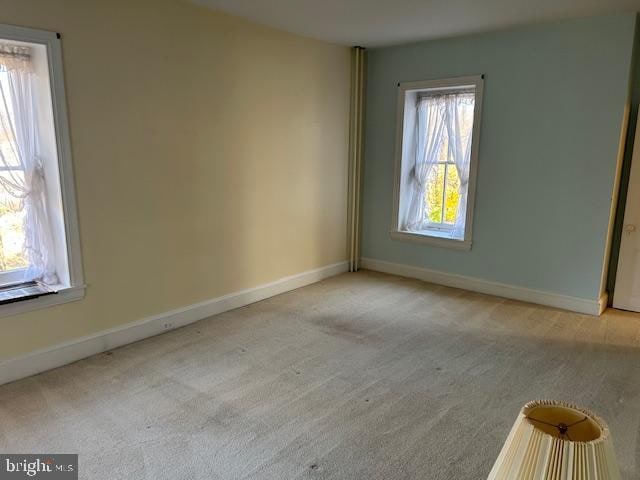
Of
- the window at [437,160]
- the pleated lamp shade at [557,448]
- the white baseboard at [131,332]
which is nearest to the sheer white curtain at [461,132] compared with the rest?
the window at [437,160]

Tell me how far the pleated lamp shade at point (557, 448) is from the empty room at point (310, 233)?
53.6 inches

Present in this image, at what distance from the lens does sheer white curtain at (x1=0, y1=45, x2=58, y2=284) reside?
2.75 metres

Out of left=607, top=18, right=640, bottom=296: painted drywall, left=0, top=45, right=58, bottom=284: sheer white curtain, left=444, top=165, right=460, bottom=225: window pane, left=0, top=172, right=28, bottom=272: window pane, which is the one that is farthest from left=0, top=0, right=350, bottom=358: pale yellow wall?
left=607, top=18, right=640, bottom=296: painted drywall

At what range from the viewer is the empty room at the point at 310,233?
7.95 ft

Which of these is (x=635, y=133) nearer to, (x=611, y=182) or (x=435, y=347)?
(x=611, y=182)

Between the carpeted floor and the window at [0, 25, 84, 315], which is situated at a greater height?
the window at [0, 25, 84, 315]

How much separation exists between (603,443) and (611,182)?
370cm

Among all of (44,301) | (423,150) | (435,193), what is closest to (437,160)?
(423,150)

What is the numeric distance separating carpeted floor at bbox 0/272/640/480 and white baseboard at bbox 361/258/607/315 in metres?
0.14

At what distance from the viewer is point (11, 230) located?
2924 millimetres

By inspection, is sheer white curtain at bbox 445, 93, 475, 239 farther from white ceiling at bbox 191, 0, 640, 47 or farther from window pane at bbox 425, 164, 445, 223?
white ceiling at bbox 191, 0, 640, 47

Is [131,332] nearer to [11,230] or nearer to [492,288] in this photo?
[11,230]

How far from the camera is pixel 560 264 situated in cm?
415

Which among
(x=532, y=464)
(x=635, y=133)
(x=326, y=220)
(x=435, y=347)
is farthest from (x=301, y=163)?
(x=532, y=464)
